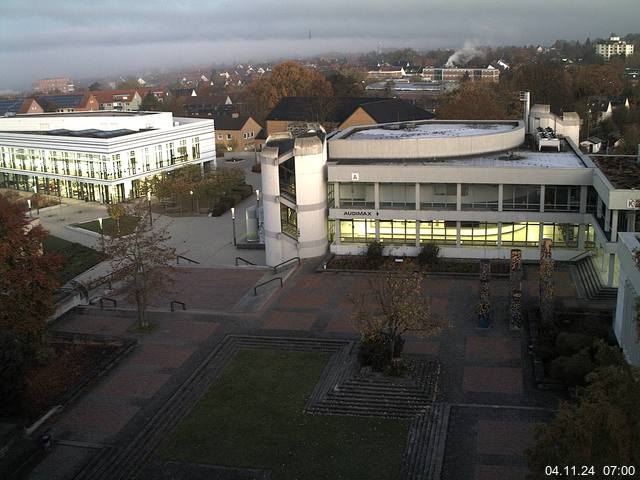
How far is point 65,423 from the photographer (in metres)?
21.7

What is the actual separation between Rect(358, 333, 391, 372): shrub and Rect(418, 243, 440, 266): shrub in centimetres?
1164

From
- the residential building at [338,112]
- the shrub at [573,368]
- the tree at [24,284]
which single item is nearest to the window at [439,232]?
the shrub at [573,368]

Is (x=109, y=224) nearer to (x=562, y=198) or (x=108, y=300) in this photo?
(x=108, y=300)

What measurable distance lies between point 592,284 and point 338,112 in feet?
175

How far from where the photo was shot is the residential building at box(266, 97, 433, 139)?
7612cm

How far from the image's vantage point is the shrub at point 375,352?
78.1ft

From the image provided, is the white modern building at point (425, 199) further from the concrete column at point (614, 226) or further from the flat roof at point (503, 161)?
the concrete column at point (614, 226)

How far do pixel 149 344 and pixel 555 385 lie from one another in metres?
14.8

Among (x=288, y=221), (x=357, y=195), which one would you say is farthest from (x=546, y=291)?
(x=288, y=221)

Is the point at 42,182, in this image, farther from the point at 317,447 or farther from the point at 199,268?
the point at 317,447

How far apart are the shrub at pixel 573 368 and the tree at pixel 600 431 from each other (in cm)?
890

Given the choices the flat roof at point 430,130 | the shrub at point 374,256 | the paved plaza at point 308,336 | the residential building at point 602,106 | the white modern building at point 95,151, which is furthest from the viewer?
the residential building at point 602,106

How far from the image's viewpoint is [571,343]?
23266 mm

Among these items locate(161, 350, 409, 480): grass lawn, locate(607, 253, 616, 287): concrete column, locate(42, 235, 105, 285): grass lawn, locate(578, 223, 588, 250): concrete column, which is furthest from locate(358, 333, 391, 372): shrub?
locate(42, 235, 105, 285): grass lawn
